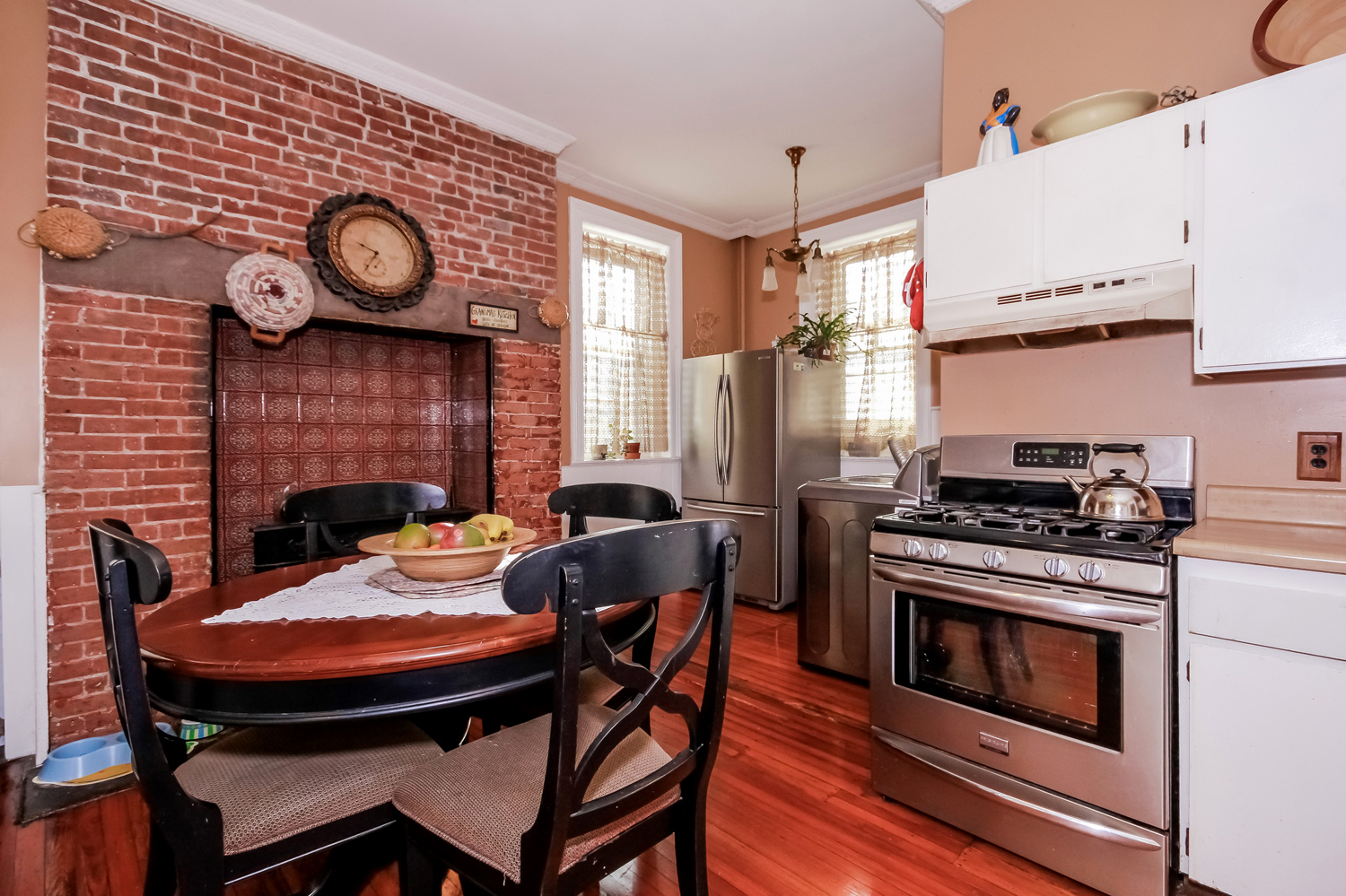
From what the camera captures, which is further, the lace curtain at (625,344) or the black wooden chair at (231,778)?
the lace curtain at (625,344)

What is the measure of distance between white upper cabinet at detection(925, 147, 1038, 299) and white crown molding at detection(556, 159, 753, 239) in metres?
2.61

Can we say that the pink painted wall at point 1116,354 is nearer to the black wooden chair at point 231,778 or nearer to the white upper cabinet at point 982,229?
the white upper cabinet at point 982,229

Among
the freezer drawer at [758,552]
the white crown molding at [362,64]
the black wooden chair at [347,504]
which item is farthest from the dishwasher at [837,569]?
the white crown molding at [362,64]

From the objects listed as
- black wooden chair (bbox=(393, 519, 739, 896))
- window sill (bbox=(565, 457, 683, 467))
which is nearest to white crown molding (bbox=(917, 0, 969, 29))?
black wooden chair (bbox=(393, 519, 739, 896))

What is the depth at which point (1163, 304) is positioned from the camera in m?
1.81

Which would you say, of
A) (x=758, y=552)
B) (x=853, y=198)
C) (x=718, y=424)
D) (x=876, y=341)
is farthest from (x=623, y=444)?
(x=853, y=198)

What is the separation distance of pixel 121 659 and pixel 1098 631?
2.07 m

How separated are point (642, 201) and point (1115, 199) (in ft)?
11.0

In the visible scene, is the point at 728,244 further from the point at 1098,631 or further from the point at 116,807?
the point at 116,807

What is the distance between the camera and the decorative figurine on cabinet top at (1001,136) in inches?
85.7

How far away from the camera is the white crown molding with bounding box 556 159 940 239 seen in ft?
13.7

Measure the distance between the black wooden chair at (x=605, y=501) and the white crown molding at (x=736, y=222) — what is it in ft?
8.79

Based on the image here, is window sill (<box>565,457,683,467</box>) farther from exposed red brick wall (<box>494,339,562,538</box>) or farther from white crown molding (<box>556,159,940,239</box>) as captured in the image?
white crown molding (<box>556,159,940,239</box>)

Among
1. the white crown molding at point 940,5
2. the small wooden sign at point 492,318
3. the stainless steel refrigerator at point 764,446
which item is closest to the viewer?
the white crown molding at point 940,5
